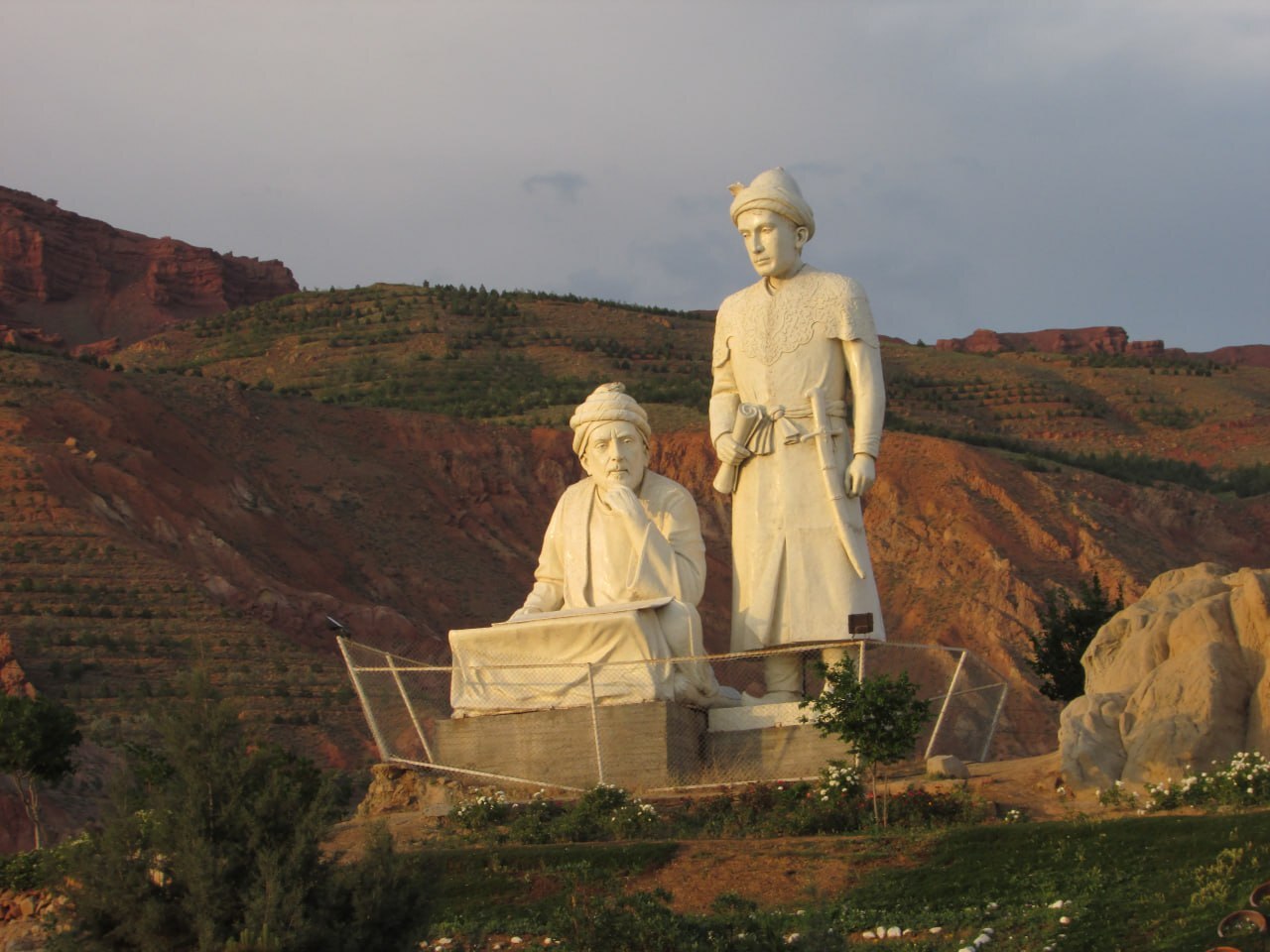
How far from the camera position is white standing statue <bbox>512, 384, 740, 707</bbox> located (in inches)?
619

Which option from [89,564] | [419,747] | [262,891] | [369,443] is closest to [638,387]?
[369,443]

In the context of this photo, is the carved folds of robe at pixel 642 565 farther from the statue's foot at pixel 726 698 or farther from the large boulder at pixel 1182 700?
the large boulder at pixel 1182 700

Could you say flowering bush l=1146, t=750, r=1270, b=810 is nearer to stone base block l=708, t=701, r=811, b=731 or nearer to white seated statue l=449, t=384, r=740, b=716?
stone base block l=708, t=701, r=811, b=731

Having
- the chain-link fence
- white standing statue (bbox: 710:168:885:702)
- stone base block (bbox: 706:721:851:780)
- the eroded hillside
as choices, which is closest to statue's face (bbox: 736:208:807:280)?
white standing statue (bbox: 710:168:885:702)

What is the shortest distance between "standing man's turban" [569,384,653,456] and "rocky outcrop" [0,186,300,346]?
60.7 m

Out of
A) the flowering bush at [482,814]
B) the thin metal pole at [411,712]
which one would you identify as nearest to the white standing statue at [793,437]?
the thin metal pole at [411,712]

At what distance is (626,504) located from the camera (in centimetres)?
1596

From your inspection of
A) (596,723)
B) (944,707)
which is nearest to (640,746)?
(596,723)

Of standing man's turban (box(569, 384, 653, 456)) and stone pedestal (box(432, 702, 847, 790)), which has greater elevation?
standing man's turban (box(569, 384, 653, 456))

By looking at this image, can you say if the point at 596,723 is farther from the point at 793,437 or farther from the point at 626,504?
the point at 793,437

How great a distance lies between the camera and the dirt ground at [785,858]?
1195 cm

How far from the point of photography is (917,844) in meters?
12.4

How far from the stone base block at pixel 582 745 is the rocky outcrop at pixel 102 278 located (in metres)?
61.6

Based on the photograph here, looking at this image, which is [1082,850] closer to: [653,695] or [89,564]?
[653,695]
